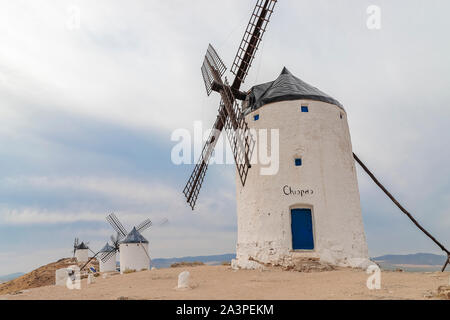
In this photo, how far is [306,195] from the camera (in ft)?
41.4

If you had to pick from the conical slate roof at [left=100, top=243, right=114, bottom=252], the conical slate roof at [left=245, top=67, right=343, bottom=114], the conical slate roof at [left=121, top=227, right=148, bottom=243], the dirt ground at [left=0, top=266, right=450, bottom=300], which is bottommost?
the conical slate roof at [left=100, top=243, right=114, bottom=252]

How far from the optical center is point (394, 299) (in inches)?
243

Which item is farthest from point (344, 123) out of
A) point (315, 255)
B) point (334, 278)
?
point (334, 278)

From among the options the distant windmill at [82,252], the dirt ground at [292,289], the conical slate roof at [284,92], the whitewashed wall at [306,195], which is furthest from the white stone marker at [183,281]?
the distant windmill at [82,252]

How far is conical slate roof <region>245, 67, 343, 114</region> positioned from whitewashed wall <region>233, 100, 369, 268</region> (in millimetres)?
303

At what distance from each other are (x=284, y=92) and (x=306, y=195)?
491 centimetres

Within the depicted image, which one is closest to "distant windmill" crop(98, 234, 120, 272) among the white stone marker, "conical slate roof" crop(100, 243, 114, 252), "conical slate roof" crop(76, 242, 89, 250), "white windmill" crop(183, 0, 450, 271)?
"conical slate roof" crop(100, 243, 114, 252)

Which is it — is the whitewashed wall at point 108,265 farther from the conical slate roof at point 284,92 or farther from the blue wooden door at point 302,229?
the blue wooden door at point 302,229

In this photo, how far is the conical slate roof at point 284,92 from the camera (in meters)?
A: 13.9

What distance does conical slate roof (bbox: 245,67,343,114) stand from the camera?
13891 millimetres

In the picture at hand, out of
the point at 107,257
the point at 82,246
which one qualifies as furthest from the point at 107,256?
the point at 82,246

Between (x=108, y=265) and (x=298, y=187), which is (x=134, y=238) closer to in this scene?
(x=108, y=265)

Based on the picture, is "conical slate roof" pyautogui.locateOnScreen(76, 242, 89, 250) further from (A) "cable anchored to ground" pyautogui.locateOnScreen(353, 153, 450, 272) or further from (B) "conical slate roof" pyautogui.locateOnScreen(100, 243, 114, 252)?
(A) "cable anchored to ground" pyautogui.locateOnScreen(353, 153, 450, 272)
